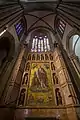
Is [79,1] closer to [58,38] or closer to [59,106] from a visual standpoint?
[58,38]

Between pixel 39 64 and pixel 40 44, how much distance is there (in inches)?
129

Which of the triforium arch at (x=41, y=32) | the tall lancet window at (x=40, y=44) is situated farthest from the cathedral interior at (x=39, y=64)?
the triforium arch at (x=41, y=32)

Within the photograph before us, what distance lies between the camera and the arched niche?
11702 mm

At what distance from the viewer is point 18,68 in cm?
1110

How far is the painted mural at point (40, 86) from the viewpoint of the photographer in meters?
9.74

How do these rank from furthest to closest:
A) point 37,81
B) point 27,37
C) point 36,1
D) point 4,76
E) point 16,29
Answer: point 27,37 < point 16,29 < point 36,1 < point 37,81 < point 4,76

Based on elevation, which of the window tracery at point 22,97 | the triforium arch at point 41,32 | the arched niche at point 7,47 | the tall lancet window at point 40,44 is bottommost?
the window tracery at point 22,97

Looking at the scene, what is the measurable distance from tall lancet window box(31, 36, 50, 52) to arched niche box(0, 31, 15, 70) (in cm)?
250

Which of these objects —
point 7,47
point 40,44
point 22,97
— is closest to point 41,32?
point 40,44

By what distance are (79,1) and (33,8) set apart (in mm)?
4534

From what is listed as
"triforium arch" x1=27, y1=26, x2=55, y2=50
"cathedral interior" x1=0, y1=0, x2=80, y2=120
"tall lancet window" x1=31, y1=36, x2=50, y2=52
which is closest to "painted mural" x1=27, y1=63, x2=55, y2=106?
"cathedral interior" x1=0, y1=0, x2=80, y2=120

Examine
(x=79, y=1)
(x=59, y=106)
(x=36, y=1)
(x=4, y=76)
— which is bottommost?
(x=59, y=106)

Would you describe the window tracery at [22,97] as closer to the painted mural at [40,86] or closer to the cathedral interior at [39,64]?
the cathedral interior at [39,64]

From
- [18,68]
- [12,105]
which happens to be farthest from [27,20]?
[12,105]
